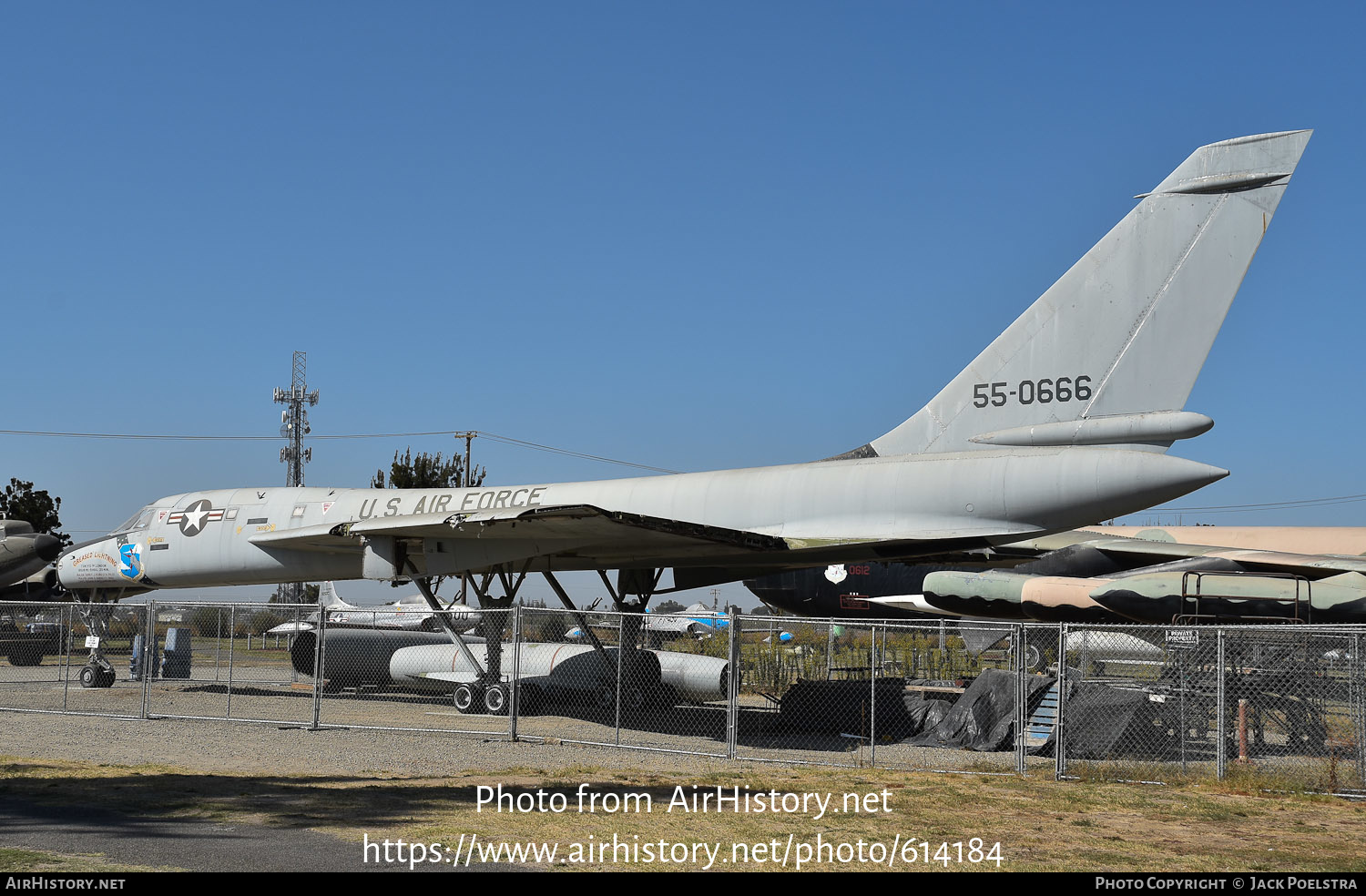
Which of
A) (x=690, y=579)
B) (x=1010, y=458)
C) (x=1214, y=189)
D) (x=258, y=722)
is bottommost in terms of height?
(x=258, y=722)

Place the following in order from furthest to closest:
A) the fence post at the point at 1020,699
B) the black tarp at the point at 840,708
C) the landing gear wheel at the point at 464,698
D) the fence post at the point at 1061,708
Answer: the landing gear wheel at the point at 464,698 < the black tarp at the point at 840,708 < the fence post at the point at 1020,699 < the fence post at the point at 1061,708

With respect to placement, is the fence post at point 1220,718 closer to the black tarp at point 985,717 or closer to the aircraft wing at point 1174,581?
the black tarp at point 985,717

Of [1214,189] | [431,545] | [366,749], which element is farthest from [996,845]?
[431,545]

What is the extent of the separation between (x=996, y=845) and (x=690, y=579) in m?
10.5

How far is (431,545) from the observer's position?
15.4 m

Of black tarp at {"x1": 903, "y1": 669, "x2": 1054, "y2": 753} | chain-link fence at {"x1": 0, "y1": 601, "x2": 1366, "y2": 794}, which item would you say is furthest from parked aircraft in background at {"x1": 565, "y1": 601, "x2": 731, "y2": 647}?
black tarp at {"x1": 903, "y1": 669, "x2": 1054, "y2": 753}

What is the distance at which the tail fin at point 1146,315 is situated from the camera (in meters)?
12.2

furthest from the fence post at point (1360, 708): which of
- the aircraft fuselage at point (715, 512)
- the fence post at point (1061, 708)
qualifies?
the fence post at point (1061, 708)

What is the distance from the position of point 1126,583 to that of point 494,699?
9659mm

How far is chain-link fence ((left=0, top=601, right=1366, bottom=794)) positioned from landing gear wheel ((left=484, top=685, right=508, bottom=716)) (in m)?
0.04

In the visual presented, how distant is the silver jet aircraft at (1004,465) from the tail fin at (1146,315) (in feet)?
0.06

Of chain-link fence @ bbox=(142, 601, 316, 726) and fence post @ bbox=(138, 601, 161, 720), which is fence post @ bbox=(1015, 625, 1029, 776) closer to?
chain-link fence @ bbox=(142, 601, 316, 726)

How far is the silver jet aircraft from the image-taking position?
12.3 meters
